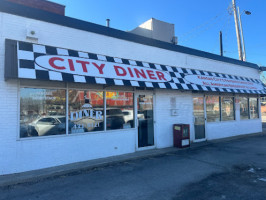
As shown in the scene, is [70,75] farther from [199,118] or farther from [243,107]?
[243,107]

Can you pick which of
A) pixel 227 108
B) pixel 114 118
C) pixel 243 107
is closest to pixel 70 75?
pixel 114 118

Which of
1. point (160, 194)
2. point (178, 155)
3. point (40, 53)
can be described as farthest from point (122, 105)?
point (160, 194)

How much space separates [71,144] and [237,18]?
1693 centimetres

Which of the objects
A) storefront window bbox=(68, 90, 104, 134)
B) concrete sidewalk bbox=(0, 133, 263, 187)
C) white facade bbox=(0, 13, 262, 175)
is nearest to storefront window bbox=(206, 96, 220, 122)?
white facade bbox=(0, 13, 262, 175)

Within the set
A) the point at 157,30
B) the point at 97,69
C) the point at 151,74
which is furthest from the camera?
the point at 157,30

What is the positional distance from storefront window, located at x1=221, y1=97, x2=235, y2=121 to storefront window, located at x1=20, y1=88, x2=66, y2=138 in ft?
30.0

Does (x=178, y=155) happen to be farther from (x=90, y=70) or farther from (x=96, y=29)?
(x=96, y=29)

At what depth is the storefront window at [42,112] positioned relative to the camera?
17.9 ft

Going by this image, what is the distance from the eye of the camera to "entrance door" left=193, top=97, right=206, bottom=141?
31.9ft

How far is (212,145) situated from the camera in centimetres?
909

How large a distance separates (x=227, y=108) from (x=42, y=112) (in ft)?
33.5

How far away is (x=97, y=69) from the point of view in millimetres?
6184

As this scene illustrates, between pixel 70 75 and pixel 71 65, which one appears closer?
pixel 70 75

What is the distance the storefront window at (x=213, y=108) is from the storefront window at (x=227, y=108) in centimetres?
49
